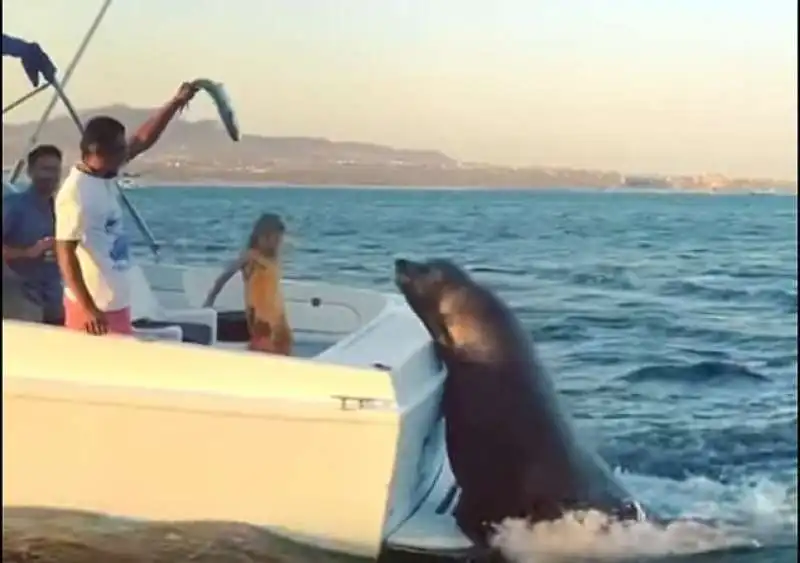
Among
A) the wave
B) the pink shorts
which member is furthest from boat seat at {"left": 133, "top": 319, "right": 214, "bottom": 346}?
the wave

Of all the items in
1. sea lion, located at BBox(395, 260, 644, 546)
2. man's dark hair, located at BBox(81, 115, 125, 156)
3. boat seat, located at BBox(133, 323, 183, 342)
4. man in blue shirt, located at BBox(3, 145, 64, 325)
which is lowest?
sea lion, located at BBox(395, 260, 644, 546)

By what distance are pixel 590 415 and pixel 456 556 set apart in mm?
2658

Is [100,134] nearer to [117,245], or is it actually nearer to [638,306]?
[117,245]

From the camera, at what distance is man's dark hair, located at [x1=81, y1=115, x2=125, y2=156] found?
3.32m

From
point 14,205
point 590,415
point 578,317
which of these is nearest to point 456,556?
point 14,205

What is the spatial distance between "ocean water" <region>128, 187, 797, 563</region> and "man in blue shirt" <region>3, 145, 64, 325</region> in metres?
0.84

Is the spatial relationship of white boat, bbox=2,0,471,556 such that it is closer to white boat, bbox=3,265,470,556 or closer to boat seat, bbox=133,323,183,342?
white boat, bbox=3,265,470,556

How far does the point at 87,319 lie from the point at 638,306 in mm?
6697

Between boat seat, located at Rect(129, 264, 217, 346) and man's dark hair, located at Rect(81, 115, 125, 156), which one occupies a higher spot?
man's dark hair, located at Rect(81, 115, 125, 156)

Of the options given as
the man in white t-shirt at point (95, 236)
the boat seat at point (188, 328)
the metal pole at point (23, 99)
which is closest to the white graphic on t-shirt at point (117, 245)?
the man in white t-shirt at point (95, 236)

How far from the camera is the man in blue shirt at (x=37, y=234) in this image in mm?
3697

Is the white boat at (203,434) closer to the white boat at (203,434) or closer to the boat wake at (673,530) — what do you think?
the white boat at (203,434)

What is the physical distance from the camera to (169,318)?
414cm

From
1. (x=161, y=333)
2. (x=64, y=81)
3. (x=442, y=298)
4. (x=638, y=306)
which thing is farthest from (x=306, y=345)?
(x=638, y=306)
